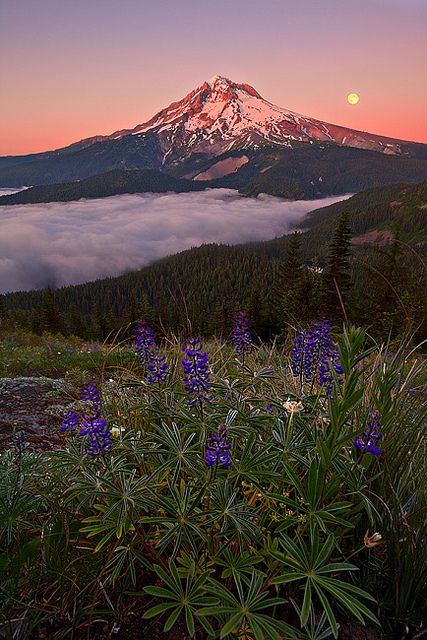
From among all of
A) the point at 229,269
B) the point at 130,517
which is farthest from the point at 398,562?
the point at 229,269

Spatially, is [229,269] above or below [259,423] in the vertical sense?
below

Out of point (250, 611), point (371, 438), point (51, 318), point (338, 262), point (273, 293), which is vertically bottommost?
point (273, 293)

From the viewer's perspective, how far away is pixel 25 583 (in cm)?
204

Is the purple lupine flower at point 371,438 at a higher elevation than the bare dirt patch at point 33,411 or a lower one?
higher

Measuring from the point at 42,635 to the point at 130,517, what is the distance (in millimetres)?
730

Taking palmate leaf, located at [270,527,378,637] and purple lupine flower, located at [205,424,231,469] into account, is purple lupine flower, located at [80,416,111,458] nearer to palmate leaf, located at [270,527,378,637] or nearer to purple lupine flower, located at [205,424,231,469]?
purple lupine flower, located at [205,424,231,469]

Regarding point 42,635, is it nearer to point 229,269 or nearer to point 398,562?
point 398,562

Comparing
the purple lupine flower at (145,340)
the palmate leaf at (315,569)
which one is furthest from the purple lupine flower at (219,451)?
the purple lupine flower at (145,340)

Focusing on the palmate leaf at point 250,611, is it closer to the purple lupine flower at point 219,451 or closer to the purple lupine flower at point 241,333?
the purple lupine flower at point 219,451

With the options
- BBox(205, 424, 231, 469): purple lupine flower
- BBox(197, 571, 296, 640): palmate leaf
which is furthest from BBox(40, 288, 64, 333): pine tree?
BBox(197, 571, 296, 640): palmate leaf

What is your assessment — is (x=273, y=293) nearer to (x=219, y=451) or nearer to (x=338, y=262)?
(x=338, y=262)

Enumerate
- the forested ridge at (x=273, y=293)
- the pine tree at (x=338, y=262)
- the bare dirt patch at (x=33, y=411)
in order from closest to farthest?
the bare dirt patch at (x=33, y=411) → the forested ridge at (x=273, y=293) → the pine tree at (x=338, y=262)

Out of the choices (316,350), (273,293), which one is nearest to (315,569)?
(316,350)

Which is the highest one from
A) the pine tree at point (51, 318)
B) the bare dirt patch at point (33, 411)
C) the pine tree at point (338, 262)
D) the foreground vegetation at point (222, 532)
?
the foreground vegetation at point (222, 532)
